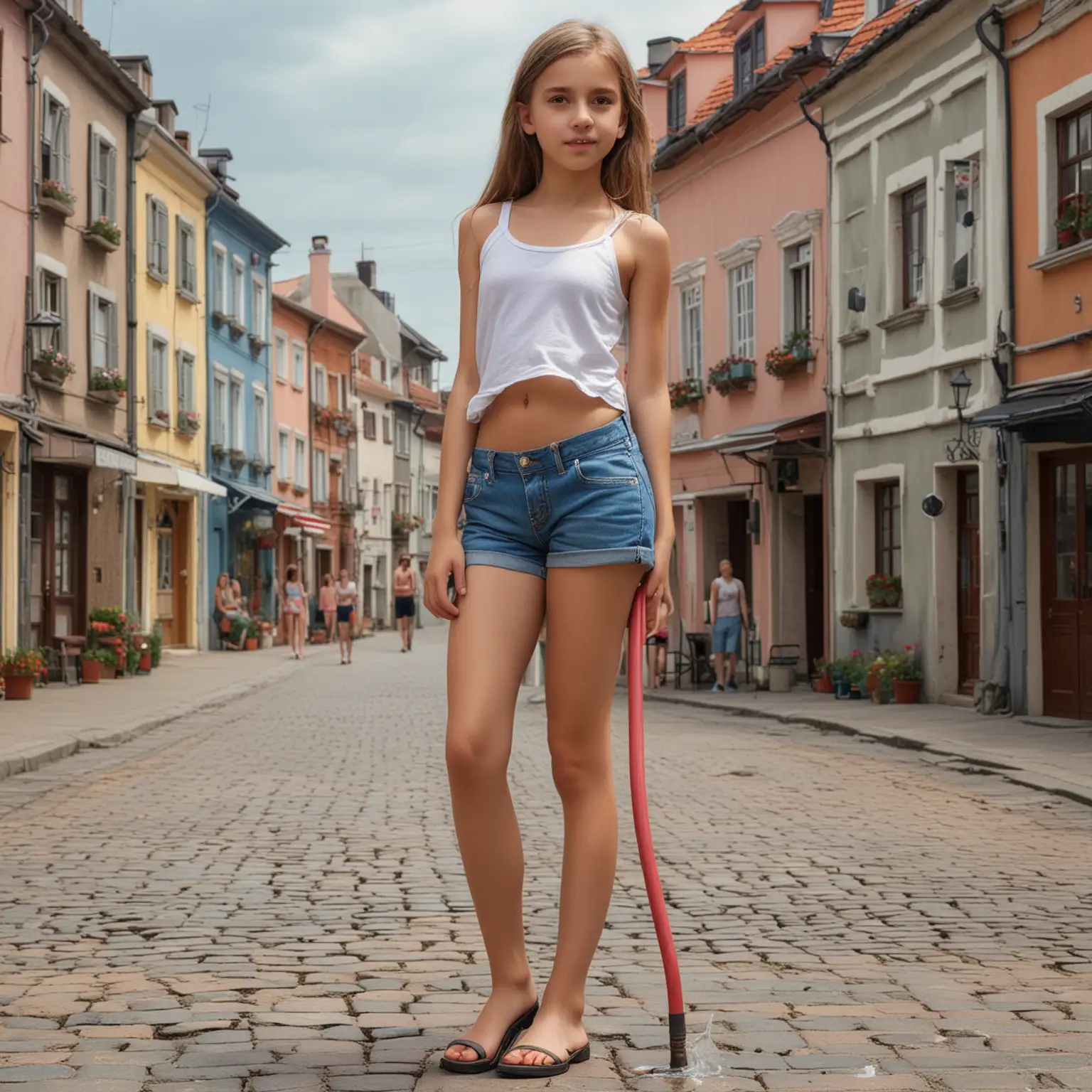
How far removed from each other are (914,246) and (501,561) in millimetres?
18375

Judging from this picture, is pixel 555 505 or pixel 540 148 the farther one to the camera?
pixel 540 148

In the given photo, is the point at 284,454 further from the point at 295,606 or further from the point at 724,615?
the point at 724,615

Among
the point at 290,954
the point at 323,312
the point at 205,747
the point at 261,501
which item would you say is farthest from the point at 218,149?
the point at 290,954

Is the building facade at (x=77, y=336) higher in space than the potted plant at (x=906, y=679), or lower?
higher

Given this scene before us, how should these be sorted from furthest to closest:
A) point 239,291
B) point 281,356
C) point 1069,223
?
point 281,356
point 239,291
point 1069,223

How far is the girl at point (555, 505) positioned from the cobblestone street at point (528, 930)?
1.27ft

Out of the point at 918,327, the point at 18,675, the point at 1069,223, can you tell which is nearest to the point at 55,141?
the point at 18,675

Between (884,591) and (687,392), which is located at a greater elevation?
(687,392)

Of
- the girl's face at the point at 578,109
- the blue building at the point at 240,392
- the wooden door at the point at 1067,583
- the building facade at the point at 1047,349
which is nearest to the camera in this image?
the girl's face at the point at 578,109

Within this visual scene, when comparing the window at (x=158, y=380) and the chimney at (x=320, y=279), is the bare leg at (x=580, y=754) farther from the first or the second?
the chimney at (x=320, y=279)

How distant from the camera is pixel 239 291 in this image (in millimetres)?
44031

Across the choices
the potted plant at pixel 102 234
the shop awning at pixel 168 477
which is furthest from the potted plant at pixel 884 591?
the potted plant at pixel 102 234

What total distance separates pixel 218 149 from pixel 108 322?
51.4 ft

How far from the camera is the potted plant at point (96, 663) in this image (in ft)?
80.6
